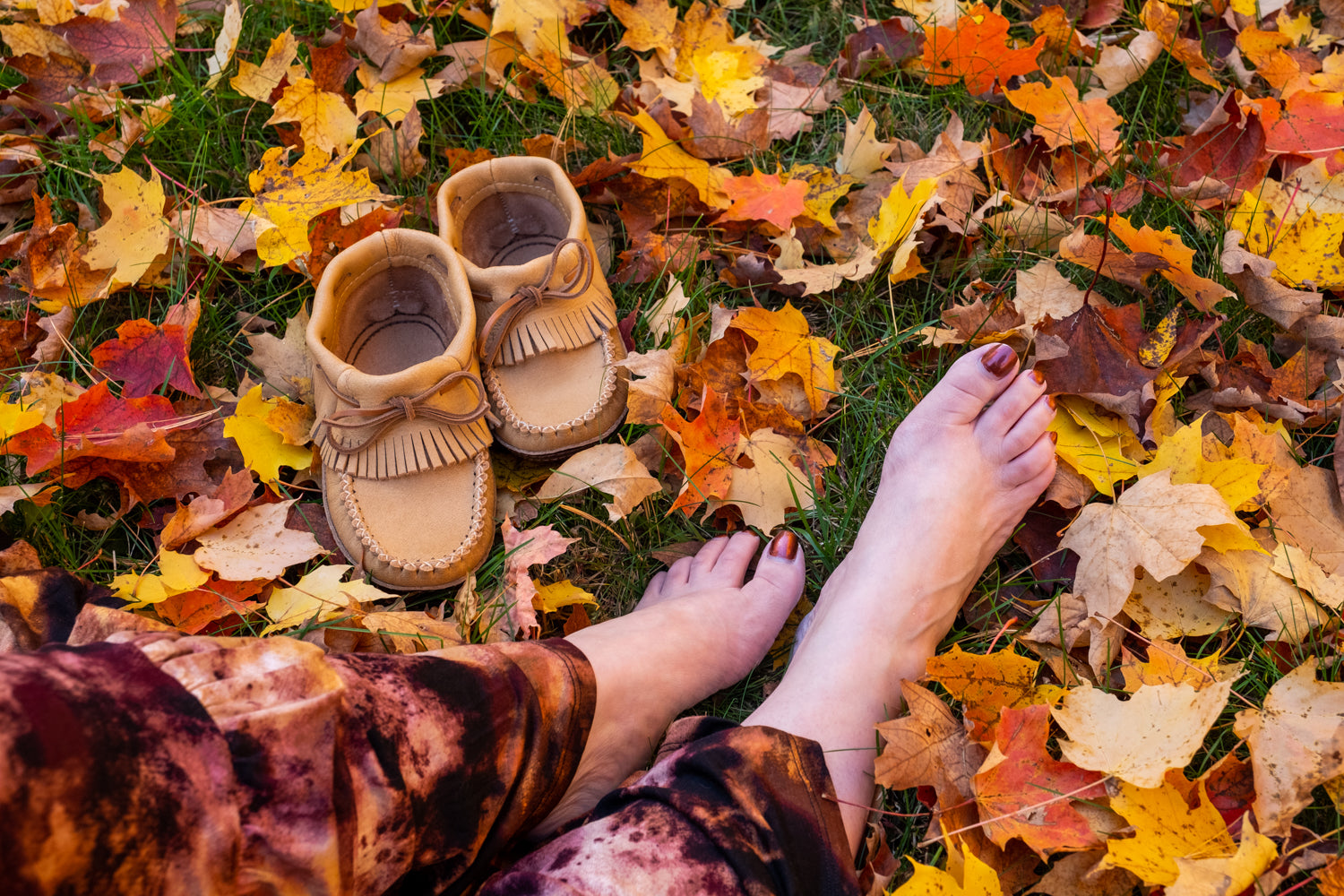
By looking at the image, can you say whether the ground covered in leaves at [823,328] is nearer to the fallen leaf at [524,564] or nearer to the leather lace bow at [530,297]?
the fallen leaf at [524,564]

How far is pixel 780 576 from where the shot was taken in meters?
1.53

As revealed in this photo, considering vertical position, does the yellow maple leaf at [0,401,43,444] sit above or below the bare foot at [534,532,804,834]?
above

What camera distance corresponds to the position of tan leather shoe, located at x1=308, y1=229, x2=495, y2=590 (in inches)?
57.8

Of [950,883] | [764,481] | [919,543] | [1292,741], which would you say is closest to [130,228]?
[764,481]

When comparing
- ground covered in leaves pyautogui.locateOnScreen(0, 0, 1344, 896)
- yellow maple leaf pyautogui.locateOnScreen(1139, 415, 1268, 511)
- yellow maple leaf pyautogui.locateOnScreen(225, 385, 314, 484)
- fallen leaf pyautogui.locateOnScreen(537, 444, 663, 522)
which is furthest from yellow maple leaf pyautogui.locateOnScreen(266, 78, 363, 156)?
yellow maple leaf pyautogui.locateOnScreen(1139, 415, 1268, 511)

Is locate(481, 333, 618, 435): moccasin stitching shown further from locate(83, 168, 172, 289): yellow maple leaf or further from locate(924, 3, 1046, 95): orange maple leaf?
locate(924, 3, 1046, 95): orange maple leaf

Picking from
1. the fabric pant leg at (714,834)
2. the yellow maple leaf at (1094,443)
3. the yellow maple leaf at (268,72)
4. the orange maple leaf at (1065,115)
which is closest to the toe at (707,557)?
the fabric pant leg at (714,834)

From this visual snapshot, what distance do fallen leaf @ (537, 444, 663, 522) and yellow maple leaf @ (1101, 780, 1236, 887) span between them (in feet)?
2.68

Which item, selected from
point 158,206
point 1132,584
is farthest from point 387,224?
point 1132,584

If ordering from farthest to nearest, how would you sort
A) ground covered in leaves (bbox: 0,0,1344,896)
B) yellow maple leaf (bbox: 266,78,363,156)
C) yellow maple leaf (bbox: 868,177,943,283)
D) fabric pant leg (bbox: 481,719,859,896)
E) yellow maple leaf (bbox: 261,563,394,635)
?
yellow maple leaf (bbox: 266,78,363,156), yellow maple leaf (bbox: 868,177,943,283), yellow maple leaf (bbox: 261,563,394,635), ground covered in leaves (bbox: 0,0,1344,896), fabric pant leg (bbox: 481,719,859,896)

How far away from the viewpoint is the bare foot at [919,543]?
1324 mm

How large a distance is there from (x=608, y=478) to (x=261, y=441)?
0.64 meters

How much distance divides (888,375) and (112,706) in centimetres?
130

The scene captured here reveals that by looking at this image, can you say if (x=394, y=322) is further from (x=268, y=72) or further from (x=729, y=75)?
(x=729, y=75)
